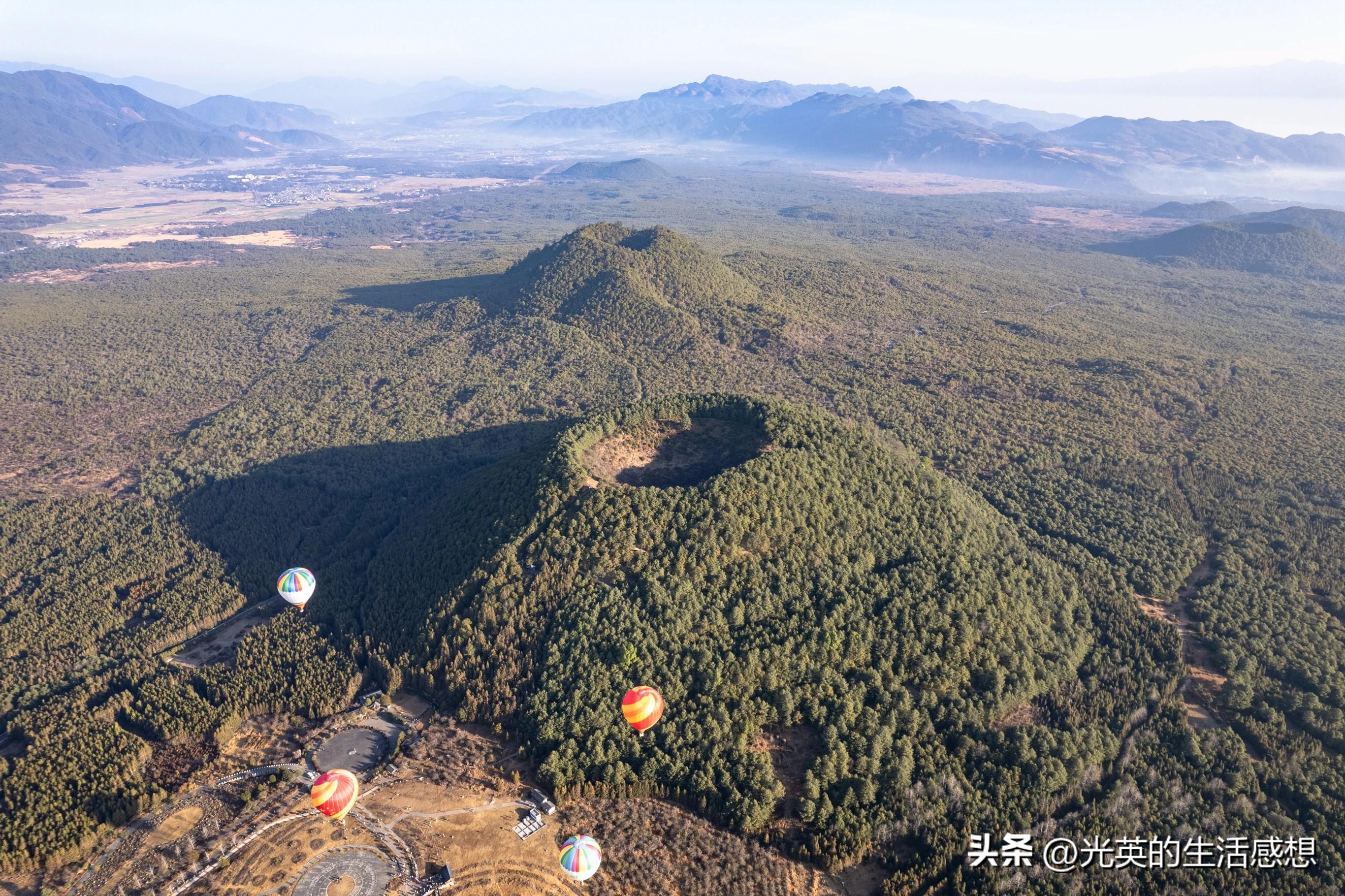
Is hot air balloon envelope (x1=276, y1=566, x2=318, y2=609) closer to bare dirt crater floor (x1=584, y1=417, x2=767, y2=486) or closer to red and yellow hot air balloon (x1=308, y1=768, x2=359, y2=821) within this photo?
red and yellow hot air balloon (x1=308, y1=768, x2=359, y2=821)

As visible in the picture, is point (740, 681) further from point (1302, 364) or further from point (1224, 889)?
point (1302, 364)

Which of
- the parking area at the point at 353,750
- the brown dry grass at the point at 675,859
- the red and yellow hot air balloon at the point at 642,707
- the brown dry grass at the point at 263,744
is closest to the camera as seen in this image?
the brown dry grass at the point at 675,859

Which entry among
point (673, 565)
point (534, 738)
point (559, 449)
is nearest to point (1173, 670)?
point (673, 565)

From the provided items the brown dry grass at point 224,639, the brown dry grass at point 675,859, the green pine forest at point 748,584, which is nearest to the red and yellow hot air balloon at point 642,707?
the green pine forest at point 748,584

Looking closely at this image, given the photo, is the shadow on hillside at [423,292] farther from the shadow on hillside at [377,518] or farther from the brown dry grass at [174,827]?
the brown dry grass at [174,827]

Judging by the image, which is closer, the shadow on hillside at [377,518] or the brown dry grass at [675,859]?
the brown dry grass at [675,859]

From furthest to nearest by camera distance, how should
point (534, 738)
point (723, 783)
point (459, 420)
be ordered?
1. point (459, 420)
2. point (534, 738)
3. point (723, 783)

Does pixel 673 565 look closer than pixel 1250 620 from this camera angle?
Yes
